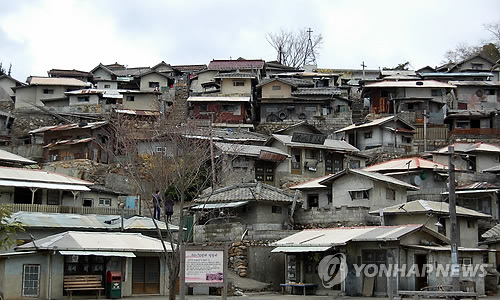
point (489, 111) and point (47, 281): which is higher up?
point (489, 111)

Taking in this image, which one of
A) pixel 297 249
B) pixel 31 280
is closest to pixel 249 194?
pixel 297 249

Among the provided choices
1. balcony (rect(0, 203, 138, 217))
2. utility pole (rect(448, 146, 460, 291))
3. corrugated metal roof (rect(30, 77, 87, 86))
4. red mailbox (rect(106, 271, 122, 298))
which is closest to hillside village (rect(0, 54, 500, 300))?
balcony (rect(0, 203, 138, 217))

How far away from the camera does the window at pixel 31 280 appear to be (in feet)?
94.2

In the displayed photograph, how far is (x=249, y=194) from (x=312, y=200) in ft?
25.8

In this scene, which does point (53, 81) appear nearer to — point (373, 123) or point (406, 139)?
point (373, 123)

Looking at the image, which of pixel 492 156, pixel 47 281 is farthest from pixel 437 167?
pixel 47 281

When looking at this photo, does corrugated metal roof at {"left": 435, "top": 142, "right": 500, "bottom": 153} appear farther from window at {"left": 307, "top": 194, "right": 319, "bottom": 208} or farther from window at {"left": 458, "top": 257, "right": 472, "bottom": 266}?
window at {"left": 458, "top": 257, "right": 472, "bottom": 266}

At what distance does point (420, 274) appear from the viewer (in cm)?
3116

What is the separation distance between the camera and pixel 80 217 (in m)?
37.6

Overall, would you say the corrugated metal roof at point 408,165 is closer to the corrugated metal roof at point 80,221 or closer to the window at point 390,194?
the window at point 390,194

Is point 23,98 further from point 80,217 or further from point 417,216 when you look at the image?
point 417,216

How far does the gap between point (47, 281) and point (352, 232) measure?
13961 mm

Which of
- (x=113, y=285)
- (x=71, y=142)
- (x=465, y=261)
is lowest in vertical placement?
(x=113, y=285)

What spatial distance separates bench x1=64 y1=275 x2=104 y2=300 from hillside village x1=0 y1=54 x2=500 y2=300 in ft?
1.08
